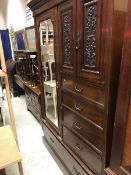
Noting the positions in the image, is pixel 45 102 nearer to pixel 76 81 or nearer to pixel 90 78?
pixel 76 81

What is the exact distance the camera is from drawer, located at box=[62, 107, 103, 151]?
1.20 metres

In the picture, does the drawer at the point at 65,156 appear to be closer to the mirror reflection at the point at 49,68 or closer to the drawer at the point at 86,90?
the mirror reflection at the point at 49,68

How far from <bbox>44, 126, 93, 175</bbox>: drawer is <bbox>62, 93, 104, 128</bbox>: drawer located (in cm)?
49

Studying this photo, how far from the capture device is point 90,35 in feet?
3.58

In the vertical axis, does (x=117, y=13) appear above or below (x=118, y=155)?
above

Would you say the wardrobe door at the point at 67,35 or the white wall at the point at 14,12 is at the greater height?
the white wall at the point at 14,12

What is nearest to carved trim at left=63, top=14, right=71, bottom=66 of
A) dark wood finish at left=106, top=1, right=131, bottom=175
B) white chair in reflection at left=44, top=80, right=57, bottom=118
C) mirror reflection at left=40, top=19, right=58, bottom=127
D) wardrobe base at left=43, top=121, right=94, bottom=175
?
mirror reflection at left=40, top=19, right=58, bottom=127

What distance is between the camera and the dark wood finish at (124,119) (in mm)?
782

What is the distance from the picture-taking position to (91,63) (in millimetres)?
1132

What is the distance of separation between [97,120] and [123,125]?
31 cm

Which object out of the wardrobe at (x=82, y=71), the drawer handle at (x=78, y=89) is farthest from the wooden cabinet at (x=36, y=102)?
the drawer handle at (x=78, y=89)

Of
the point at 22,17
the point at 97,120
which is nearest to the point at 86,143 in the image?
the point at 97,120

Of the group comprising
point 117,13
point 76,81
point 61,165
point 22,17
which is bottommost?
point 61,165

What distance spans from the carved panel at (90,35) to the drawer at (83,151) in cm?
70
